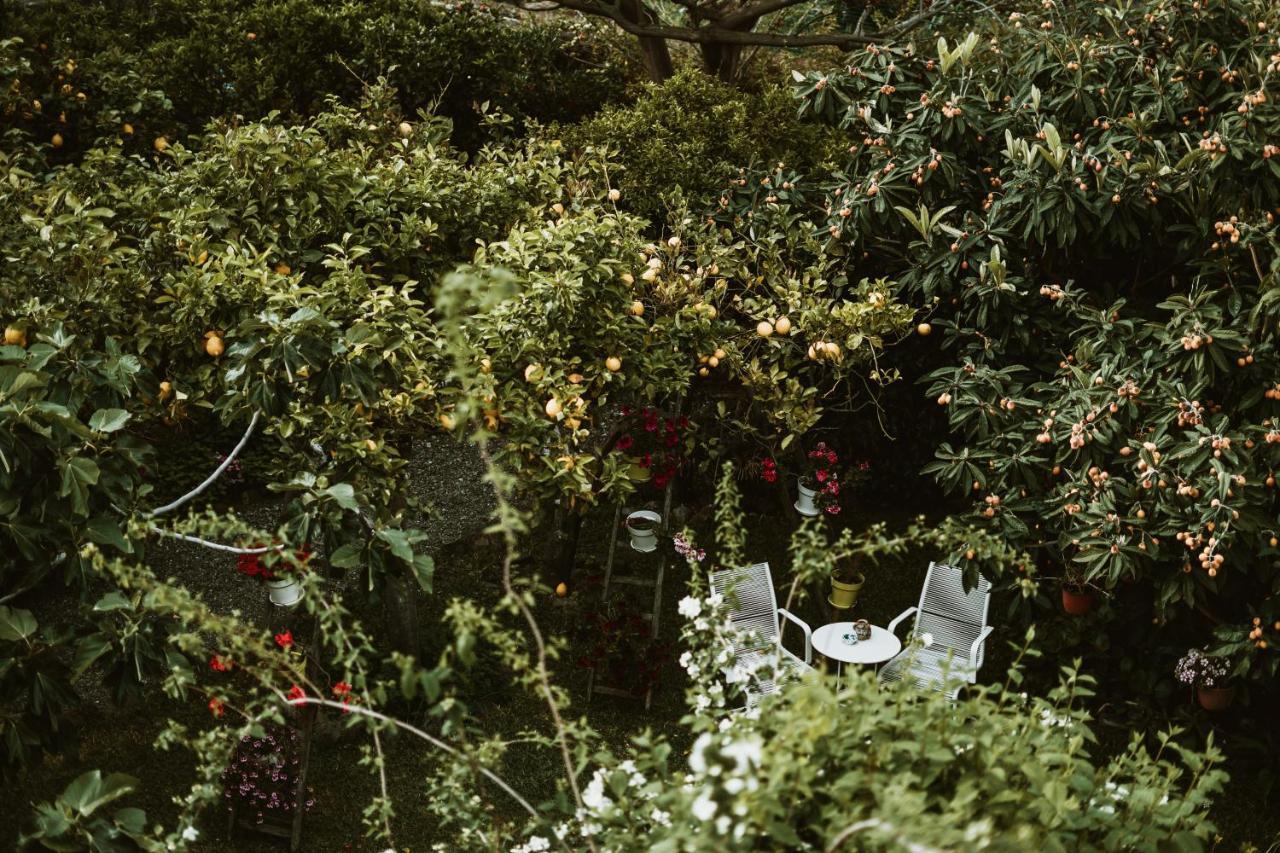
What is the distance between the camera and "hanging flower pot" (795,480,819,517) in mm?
7258

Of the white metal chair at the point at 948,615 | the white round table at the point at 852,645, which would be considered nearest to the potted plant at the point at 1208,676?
the white metal chair at the point at 948,615

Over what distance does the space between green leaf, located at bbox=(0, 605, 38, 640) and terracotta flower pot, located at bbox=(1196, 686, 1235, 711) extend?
18.1ft

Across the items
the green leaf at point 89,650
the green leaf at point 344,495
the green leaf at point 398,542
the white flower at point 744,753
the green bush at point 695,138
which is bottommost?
the green leaf at point 89,650

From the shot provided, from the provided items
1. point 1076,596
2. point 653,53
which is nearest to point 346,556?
point 1076,596

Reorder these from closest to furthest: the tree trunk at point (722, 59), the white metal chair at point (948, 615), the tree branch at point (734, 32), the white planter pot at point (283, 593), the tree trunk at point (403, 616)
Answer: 1. the white planter pot at point (283, 593)
2. the tree trunk at point (403, 616)
3. the white metal chair at point (948, 615)
4. the tree branch at point (734, 32)
5. the tree trunk at point (722, 59)

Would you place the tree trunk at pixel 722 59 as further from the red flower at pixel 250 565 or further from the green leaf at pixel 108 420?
the green leaf at pixel 108 420

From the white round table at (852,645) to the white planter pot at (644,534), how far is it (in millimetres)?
1144

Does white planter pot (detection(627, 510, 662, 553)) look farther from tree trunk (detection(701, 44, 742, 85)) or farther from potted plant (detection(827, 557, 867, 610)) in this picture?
tree trunk (detection(701, 44, 742, 85))

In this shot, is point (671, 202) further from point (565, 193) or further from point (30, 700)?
point (30, 700)

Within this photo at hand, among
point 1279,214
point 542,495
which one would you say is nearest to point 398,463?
point 542,495

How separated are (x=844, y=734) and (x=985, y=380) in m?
3.33

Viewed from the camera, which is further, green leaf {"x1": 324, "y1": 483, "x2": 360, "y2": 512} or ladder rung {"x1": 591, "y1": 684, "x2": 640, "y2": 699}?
ladder rung {"x1": 591, "y1": 684, "x2": 640, "y2": 699}

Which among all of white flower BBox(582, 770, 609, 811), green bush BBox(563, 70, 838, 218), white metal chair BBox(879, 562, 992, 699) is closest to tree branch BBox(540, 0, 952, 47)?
green bush BBox(563, 70, 838, 218)

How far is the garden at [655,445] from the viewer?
2.84m
